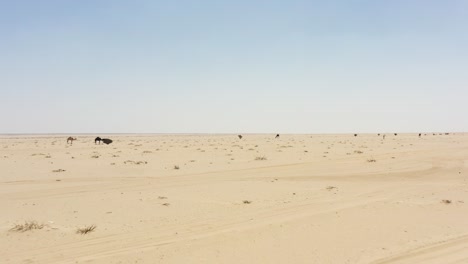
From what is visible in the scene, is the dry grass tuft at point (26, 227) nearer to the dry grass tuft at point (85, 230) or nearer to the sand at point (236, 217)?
the sand at point (236, 217)

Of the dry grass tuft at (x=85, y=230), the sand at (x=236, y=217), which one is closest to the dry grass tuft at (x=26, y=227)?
the sand at (x=236, y=217)

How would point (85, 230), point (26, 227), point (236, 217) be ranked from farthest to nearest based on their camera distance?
point (236, 217) < point (26, 227) < point (85, 230)

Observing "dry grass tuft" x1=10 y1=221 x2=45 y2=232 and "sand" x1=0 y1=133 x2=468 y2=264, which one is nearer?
"sand" x1=0 y1=133 x2=468 y2=264

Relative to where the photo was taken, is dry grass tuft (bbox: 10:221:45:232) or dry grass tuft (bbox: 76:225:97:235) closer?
dry grass tuft (bbox: 76:225:97:235)

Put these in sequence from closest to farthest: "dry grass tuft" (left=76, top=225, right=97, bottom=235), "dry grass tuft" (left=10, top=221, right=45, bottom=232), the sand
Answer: the sand
"dry grass tuft" (left=76, top=225, right=97, bottom=235)
"dry grass tuft" (left=10, top=221, right=45, bottom=232)

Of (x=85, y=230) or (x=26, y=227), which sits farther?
(x=26, y=227)

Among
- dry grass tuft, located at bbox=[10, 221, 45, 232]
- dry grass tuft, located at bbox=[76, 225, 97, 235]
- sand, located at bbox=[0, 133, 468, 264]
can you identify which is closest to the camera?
sand, located at bbox=[0, 133, 468, 264]

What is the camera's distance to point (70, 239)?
26.1 feet

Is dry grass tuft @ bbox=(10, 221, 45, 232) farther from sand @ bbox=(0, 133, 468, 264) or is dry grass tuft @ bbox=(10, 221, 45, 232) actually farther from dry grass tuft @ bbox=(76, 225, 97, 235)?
dry grass tuft @ bbox=(76, 225, 97, 235)

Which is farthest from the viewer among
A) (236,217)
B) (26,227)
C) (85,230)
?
(236,217)

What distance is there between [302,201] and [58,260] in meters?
7.27

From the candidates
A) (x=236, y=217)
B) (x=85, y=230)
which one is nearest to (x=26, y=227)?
(x=85, y=230)

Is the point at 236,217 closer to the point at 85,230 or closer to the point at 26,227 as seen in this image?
the point at 85,230

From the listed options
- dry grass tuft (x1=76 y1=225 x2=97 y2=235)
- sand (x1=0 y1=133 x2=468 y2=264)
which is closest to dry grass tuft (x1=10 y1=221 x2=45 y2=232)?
sand (x1=0 y1=133 x2=468 y2=264)
